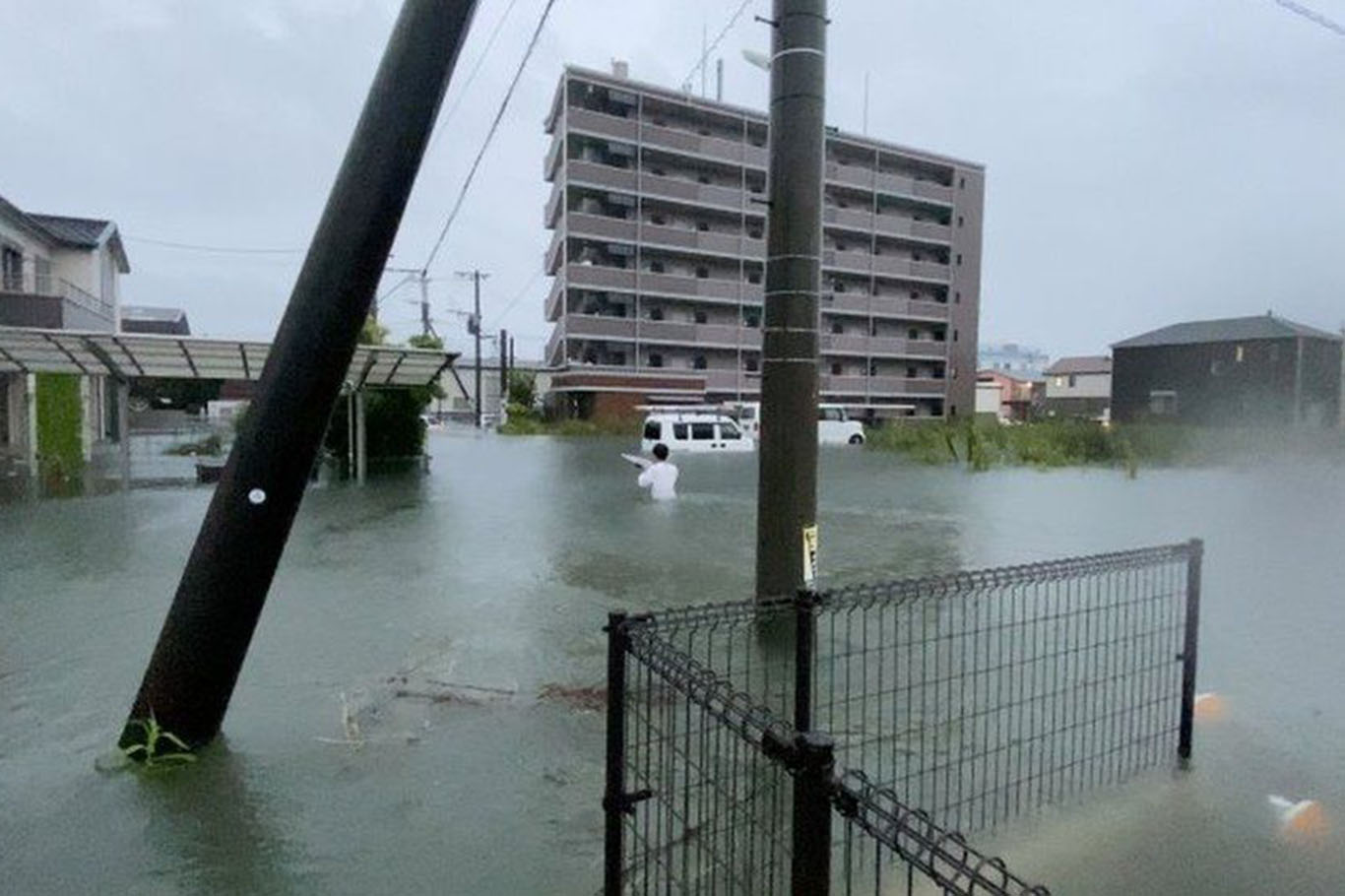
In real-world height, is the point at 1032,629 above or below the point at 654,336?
below

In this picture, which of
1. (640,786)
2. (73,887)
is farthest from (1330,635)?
(73,887)

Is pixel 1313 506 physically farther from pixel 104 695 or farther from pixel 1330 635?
pixel 104 695

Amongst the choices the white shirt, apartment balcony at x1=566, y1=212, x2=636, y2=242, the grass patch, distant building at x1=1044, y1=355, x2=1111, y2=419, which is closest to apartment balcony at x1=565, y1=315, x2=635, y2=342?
apartment balcony at x1=566, y1=212, x2=636, y2=242

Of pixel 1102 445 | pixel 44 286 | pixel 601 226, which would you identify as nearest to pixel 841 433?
pixel 1102 445

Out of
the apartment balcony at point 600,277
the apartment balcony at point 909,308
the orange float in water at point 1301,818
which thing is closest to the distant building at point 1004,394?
the apartment balcony at point 909,308

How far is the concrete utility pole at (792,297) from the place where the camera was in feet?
14.8

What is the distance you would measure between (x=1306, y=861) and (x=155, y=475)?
16.4 meters

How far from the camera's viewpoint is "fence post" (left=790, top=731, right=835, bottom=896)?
1469mm

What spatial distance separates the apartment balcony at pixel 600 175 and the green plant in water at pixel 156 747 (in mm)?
36244

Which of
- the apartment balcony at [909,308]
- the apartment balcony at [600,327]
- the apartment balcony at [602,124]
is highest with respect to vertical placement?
the apartment balcony at [602,124]

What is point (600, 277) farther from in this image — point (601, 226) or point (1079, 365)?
point (1079, 365)

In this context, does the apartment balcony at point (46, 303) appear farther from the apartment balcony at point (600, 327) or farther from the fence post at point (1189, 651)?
the apartment balcony at point (600, 327)

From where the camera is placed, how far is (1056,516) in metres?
11.2

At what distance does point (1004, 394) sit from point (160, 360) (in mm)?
63248
